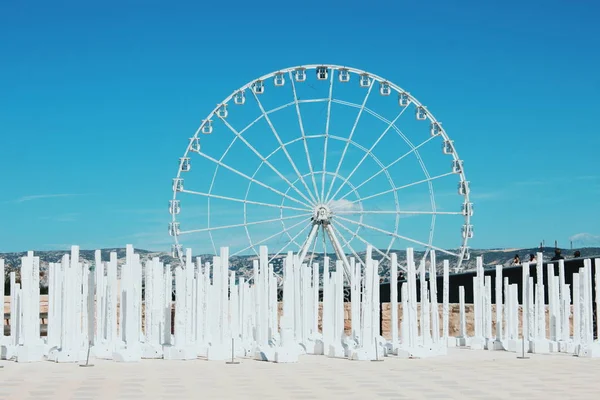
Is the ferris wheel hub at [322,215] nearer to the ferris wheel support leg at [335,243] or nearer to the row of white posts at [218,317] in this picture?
the ferris wheel support leg at [335,243]

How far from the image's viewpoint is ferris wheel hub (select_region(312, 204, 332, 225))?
135 feet

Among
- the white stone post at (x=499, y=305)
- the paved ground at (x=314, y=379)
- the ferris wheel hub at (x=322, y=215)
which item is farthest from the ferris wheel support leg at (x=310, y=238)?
the paved ground at (x=314, y=379)

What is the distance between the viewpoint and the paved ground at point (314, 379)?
1703 cm

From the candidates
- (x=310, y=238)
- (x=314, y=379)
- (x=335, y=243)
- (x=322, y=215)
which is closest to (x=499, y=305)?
(x=335, y=243)

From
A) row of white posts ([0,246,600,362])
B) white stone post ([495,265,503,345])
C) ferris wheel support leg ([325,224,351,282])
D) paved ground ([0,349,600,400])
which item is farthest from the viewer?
ferris wheel support leg ([325,224,351,282])

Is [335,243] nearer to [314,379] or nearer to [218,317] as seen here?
[218,317]


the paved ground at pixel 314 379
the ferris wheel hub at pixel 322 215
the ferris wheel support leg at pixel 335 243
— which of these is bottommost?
the paved ground at pixel 314 379

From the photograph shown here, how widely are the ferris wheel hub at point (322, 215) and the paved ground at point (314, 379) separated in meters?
16.3

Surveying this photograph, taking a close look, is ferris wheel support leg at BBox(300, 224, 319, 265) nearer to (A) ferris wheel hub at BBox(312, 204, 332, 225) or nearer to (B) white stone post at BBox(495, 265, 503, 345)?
(A) ferris wheel hub at BBox(312, 204, 332, 225)

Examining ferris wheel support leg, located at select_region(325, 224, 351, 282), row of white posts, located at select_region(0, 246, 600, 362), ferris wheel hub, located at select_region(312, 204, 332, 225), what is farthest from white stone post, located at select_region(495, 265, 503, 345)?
ferris wheel hub, located at select_region(312, 204, 332, 225)

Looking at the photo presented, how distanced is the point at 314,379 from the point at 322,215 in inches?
851

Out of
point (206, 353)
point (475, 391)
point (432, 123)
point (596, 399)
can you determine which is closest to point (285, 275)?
point (206, 353)

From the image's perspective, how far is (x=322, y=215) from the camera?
41062 mm

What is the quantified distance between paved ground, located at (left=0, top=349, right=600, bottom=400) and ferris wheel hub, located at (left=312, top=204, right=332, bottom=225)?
16.3m
